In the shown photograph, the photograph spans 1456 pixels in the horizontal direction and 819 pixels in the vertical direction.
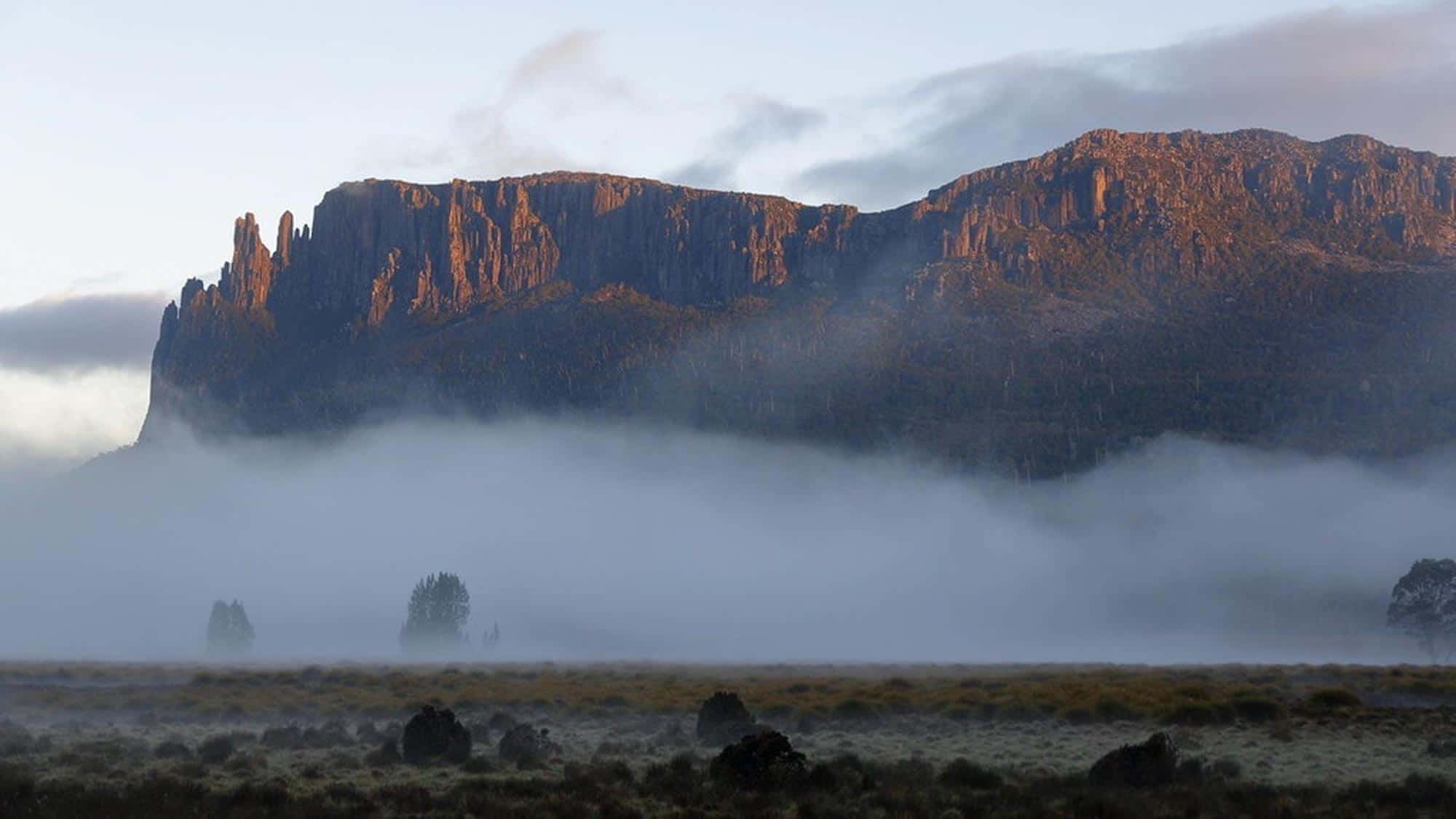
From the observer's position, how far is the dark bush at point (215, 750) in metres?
40.3

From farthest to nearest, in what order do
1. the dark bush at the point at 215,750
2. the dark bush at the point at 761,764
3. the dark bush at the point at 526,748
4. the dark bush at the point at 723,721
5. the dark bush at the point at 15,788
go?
the dark bush at the point at 723,721, the dark bush at the point at 215,750, the dark bush at the point at 526,748, the dark bush at the point at 761,764, the dark bush at the point at 15,788

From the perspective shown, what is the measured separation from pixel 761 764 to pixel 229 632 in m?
119

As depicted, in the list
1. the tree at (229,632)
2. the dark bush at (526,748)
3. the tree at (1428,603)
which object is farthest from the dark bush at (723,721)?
the tree at (229,632)

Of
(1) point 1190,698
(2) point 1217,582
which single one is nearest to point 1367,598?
(2) point 1217,582

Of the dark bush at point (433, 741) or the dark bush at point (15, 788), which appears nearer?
the dark bush at point (15, 788)

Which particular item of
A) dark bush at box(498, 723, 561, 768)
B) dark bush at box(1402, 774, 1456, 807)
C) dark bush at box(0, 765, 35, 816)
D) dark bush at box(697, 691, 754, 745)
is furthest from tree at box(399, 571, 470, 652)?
dark bush at box(1402, 774, 1456, 807)

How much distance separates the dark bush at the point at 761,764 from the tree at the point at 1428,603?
8813 cm

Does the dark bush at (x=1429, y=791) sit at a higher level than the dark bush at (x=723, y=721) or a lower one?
lower

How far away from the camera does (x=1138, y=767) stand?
36.0 metres

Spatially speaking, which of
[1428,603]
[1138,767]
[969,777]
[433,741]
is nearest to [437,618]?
[1428,603]

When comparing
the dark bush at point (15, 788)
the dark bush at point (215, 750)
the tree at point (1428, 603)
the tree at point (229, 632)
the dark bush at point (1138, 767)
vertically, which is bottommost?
the dark bush at point (15, 788)

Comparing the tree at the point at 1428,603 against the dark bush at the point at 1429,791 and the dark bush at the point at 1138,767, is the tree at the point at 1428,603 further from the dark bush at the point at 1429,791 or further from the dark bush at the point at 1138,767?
the dark bush at the point at 1138,767

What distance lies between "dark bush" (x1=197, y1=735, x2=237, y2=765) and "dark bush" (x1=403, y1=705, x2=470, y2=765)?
459cm

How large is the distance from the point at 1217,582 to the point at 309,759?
169862 mm
